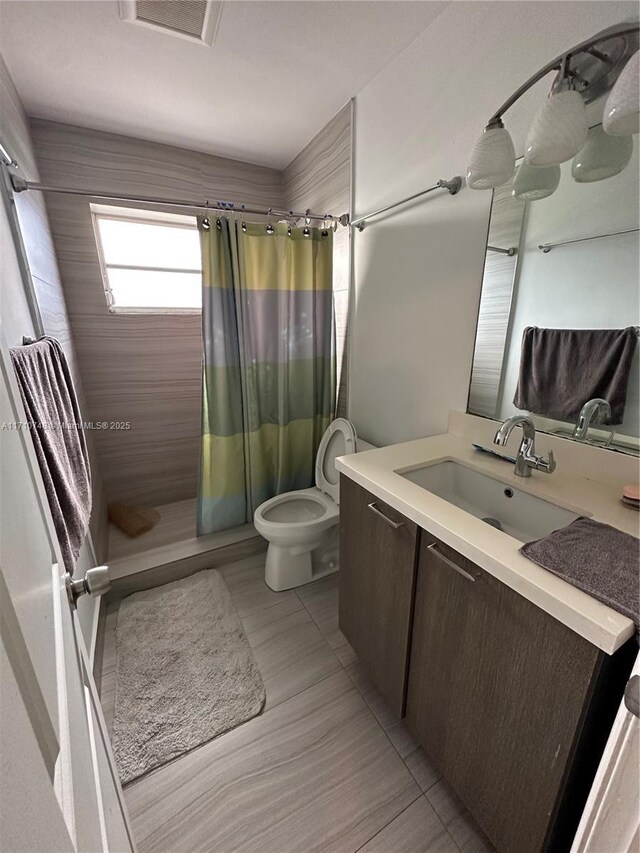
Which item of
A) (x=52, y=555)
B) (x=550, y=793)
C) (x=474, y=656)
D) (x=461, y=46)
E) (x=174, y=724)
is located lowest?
(x=174, y=724)

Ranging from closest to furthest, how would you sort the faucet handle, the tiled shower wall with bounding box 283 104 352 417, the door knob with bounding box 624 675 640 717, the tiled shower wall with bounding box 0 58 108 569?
the door knob with bounding box 624 675 640 717 → the faucet handle → the tiled shower wall with bounding box 0 58 108 569 → the tiled shower wall with bounding box 283 104 352 417

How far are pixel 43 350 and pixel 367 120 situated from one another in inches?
69.6

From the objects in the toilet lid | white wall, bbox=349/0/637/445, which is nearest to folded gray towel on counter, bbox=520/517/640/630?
white wall, bbox=349/0/637/445

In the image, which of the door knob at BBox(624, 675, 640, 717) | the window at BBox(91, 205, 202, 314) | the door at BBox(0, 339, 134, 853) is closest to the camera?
the door at BBox(0, 339, 134, 853)

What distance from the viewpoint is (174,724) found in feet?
4.17

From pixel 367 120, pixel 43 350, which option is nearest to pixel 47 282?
pixel 43 350

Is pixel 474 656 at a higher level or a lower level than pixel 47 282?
lower

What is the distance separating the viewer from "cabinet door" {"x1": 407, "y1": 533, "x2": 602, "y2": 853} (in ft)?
2.20

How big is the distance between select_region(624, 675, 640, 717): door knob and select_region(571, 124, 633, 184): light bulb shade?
1154 mm

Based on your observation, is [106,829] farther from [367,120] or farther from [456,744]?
[367,120]

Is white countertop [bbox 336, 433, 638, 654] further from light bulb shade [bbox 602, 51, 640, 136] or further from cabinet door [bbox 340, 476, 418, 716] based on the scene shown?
light bulb shade [bbox 602, 51, 640, 136]

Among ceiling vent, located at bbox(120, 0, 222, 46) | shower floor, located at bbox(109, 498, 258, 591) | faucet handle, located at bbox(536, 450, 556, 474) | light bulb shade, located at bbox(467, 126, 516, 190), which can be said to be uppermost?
ceiling vent, located at bbox(120, 0, 222, 46)

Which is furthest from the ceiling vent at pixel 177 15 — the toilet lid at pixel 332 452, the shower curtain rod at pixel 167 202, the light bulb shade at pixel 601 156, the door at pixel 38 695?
the toilet lid at pixel 332 452

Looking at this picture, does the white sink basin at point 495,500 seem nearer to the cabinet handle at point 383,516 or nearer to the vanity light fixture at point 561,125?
the cabinet handle at point 383,516
